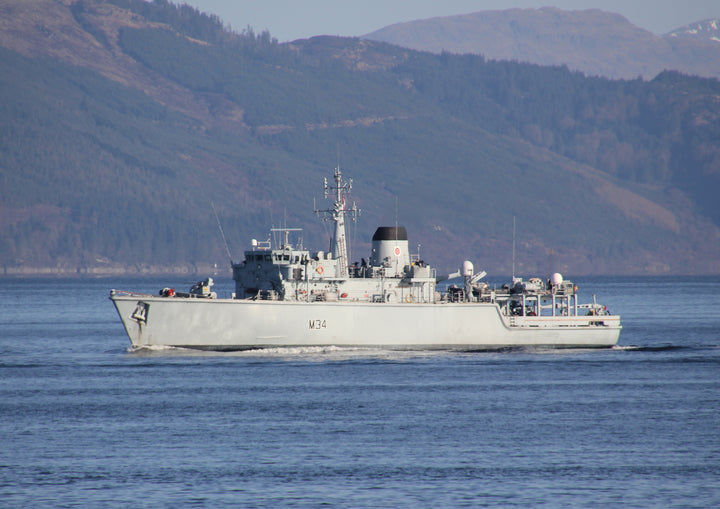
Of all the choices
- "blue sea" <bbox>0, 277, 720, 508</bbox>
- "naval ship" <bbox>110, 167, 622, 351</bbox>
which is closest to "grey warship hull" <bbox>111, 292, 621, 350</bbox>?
"naval ship" <bbox>110, 167, 622, 351</bbox>

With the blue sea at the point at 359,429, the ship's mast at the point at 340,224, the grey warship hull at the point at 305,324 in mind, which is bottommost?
the blue sea at the point at 359,429

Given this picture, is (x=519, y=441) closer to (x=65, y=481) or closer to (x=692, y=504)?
(x=692, y=504)

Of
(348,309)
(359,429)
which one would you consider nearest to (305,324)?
(348,309)

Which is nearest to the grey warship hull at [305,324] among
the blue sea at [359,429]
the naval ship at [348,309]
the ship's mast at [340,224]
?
the naval ship at [348,309]

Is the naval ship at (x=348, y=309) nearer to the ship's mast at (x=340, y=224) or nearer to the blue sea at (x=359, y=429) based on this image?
the ship's mast at (x=340, y=224)

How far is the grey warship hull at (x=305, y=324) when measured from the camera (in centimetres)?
5809

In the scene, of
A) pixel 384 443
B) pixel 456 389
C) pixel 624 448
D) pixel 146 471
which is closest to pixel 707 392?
pixel 456 389

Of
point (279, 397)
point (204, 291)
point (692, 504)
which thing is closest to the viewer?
point (692, 504)

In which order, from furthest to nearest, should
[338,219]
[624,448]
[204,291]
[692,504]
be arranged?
[338,219] < [204,291] < [624,448] < [692,504]

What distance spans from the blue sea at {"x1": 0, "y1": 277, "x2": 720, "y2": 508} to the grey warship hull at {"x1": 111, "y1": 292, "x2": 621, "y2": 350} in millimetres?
796

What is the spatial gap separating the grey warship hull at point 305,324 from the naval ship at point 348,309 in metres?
0.05

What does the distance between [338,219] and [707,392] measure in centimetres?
2411

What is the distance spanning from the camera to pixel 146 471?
3350 centimetres

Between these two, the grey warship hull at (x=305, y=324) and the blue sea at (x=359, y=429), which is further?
the grey warship hull at (x=305, y=324)
